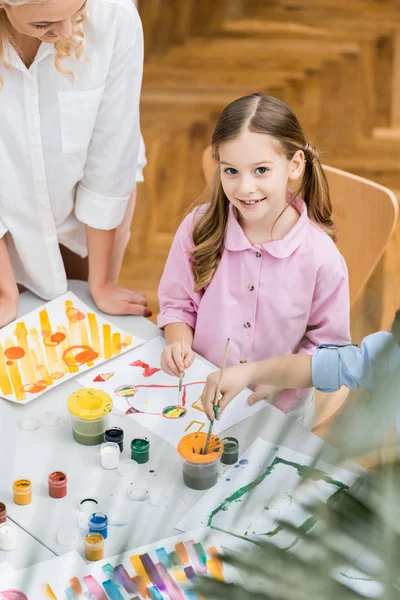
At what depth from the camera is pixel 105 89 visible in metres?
1.46

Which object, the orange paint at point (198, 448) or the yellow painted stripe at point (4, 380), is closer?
the orange paint at point (198, 448)

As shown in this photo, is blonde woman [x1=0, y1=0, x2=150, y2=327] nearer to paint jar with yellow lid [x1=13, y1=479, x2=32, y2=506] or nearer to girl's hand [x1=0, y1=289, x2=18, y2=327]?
girl's hand [x1=0, y1=289, x2=18, y2=327]

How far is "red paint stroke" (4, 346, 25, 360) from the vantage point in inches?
56.1

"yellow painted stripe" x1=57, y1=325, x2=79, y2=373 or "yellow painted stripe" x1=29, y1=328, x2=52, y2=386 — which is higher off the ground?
"yellow painted stripe" x1=29, y1=328, x2=52, y2=386

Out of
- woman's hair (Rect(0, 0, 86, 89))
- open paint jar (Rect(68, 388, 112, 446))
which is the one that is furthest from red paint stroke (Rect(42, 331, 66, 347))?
woman's hair (Rect(0, 0, 86, 89))

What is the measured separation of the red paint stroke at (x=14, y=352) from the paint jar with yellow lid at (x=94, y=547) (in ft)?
1.54

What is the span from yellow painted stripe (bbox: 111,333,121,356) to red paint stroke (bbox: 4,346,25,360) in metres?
0.15

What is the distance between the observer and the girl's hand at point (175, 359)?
1.36 meters

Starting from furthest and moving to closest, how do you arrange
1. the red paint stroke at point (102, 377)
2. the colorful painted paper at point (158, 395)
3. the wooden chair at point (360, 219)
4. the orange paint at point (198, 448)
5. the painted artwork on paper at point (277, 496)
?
the wooden chair at point (360, 219), the red paint stroke at point (102, 377), the colorful painted paper at point (158, 395), the orange paint at point (198, 448), the painted artwork on paper at point (277, 496)

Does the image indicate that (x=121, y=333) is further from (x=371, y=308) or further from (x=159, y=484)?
(x=371, y=308)

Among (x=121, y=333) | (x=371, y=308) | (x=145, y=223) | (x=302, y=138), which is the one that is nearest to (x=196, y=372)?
(x=121, y=333)

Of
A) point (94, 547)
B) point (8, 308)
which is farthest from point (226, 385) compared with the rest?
point (8, 308)

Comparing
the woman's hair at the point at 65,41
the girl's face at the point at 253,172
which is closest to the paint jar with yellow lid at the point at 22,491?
the girl's face at the point at 253,172

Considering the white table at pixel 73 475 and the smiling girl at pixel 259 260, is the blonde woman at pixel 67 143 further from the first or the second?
the white table at pixel 73 475
